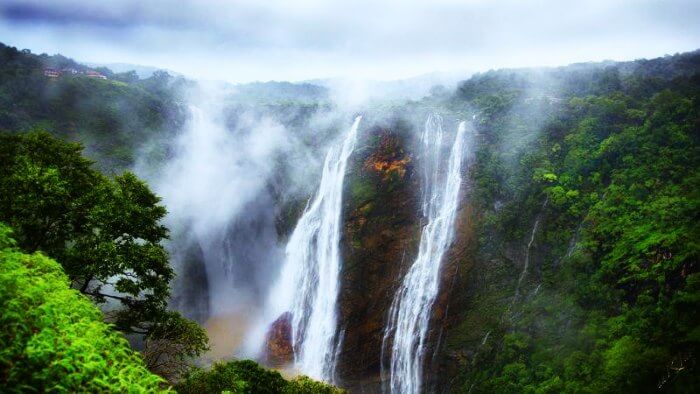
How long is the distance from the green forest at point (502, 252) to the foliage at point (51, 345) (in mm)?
21

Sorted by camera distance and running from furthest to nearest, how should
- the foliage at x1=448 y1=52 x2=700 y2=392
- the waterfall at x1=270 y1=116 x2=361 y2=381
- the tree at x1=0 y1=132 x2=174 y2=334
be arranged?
the waterfall at x1=270 y1=116 x2=361 y2=381
the foliage at x1=448 y1=52 x2=700 y2=392
the tree at x1=0 y1=132 x2=174 y2=334

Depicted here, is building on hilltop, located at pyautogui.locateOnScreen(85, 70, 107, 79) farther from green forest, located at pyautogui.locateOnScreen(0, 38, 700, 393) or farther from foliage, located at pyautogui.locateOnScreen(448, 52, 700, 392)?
foliage, located at pyautogui.locateOnScreen(448, 52, 700, 392)

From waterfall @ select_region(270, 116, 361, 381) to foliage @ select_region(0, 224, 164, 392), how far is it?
2461 centimetres

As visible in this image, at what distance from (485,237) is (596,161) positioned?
7825 millimetres

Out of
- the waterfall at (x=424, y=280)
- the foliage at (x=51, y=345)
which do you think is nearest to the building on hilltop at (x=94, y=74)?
the waterfall at (x=424, y=280)

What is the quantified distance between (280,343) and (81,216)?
68.6 ft

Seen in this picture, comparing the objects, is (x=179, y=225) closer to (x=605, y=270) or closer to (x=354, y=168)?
(x=354, y=168)

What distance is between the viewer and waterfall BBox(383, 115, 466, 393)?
2406cm

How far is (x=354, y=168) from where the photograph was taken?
33.4m

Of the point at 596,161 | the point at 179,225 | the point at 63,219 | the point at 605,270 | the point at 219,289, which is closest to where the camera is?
the point at 63,219

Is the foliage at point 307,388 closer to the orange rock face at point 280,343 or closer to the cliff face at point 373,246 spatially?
the cliff face at point 373,246

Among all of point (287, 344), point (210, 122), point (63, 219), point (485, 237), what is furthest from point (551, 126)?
point (210, 122)

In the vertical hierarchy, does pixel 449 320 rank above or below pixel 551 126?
below

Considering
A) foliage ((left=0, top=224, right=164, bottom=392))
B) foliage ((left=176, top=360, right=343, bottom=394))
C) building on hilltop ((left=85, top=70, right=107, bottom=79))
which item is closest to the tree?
foliage ((left=176, top=360, right=343, bottom=394))
